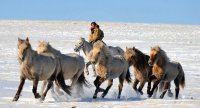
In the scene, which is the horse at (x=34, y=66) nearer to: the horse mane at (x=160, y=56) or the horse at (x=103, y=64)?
the horse at (x=103, y=64)

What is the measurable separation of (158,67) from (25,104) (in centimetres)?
378

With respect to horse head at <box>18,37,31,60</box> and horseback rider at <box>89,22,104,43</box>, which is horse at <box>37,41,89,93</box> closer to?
horse head at <box>18,37,31,60</box>

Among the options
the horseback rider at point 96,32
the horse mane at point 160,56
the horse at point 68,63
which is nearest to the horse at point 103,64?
the horse at point 68,63

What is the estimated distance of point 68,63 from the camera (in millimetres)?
11906

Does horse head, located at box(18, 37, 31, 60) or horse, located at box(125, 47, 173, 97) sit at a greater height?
horse head, located at box(18, 37, 31, 60)

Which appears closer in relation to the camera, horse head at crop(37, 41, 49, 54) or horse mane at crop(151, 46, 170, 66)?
horse head at crop(37, 41, 49, 54)

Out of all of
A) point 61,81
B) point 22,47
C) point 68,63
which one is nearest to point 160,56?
point 68,63

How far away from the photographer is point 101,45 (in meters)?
12.3

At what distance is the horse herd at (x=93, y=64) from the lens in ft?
36.1

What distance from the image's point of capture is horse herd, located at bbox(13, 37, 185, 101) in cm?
1099

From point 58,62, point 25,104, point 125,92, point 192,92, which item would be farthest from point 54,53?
point 192,92

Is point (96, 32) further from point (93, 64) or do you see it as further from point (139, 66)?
point (93, 64)

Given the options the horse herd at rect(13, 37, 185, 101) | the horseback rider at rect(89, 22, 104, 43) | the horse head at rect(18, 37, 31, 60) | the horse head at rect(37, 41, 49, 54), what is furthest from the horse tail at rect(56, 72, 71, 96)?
the horseback rider at rect(89, 22, 104, 43)

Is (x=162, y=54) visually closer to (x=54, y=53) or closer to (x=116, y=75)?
(x=116, y=75)
